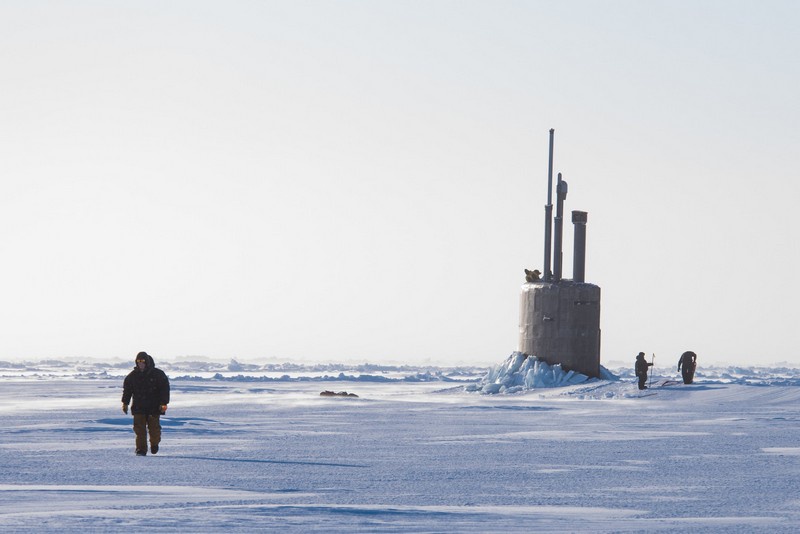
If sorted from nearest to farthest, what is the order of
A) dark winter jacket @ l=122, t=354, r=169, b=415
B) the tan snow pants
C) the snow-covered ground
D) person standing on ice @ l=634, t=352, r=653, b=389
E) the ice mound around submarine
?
the snow-covered ground
the tan snow pants
dark winter jacket @ l=122, t=354, r=169, b=415
person standing on ice @ l=634, t=352, r=653, b=389
the ice mound around submarine

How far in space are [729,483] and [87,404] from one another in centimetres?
2044

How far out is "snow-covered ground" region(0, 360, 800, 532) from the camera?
9.36 m

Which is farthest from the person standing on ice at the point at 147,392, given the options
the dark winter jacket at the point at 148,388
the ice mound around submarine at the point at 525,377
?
the ice mound around submarine at the point at 525,377

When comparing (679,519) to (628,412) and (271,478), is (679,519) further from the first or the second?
(628,412)

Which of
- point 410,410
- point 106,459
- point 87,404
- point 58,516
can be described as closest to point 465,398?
point 410,410

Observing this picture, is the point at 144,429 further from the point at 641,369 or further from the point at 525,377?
the point at 525,377

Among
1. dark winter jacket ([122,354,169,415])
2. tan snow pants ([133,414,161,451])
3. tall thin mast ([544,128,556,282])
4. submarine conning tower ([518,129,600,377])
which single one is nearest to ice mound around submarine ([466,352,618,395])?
submarine conning tower ([518,129,600,377])

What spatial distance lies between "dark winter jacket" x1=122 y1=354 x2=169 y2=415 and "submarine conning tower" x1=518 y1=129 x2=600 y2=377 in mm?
22083

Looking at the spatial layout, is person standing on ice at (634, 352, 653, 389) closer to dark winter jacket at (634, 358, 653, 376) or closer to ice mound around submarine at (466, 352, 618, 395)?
dark winter jacket at (634, 358, 653, 376)

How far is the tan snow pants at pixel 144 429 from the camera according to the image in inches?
593

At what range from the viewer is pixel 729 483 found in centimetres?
1190

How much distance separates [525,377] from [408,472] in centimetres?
2408

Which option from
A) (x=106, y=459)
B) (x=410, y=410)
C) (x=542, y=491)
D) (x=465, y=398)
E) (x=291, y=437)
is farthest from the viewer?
(x=465, y=398)

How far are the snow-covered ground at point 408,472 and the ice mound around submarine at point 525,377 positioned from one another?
10363mm
